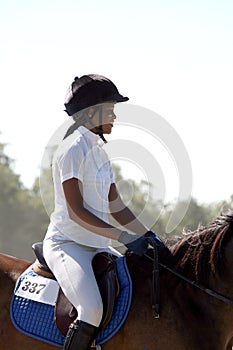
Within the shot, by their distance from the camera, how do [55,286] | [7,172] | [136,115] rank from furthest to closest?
[7,172], [136,115], [55,286]

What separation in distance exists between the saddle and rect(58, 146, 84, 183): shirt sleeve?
0.76 meters

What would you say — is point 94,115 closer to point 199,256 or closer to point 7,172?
point 199,256

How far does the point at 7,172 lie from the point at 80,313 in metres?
40.9

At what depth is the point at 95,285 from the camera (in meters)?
5.56

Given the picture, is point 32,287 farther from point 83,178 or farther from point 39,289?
point 83,178

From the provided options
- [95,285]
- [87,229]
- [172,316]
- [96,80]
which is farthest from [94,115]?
[172,316]

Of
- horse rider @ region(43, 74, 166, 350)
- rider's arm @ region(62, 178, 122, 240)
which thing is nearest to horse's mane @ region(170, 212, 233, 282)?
horse rider @ region(43, 74, 166, 350)

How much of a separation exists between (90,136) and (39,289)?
140 cm

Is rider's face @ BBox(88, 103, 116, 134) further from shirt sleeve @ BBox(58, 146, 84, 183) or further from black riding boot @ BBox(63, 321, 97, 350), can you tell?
black riding boot @ BBox(63, 321, 97, 350)

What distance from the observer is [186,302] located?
5547 mm

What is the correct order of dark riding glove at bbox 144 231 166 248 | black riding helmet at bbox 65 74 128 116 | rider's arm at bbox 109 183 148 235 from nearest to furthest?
1. dark riding glove at bbox 144 231 166 248
2. black riding helmet at bbox 65 74 128 116
3. rider's arm at bbox 109 183 148 235

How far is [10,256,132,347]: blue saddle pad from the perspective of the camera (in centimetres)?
553

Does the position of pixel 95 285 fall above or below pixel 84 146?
below

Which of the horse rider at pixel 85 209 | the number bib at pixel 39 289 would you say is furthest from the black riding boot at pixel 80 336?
the number bib at pixel 39 289
